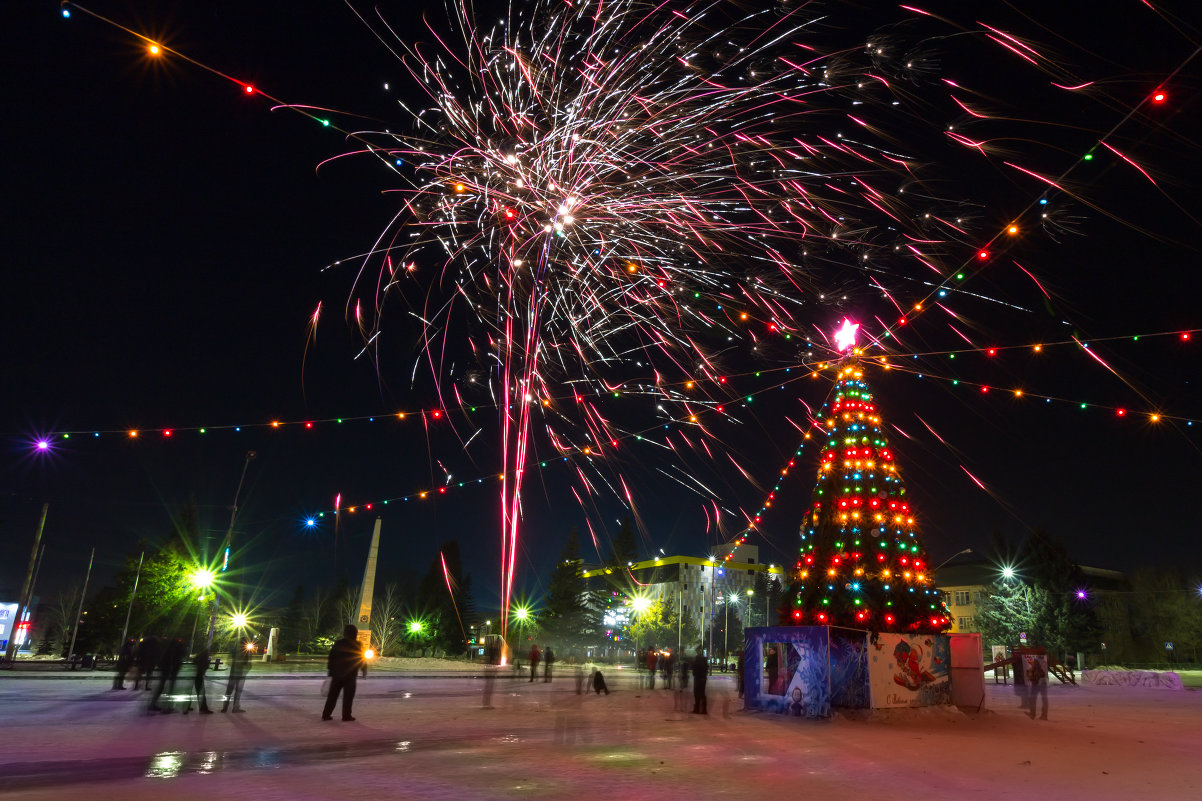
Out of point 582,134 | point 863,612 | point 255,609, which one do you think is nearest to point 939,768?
point 863,612

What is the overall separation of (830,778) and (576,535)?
67102mm

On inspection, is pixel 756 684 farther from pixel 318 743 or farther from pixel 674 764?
pixel 318 743

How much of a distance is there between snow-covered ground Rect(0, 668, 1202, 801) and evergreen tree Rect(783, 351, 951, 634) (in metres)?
2.31

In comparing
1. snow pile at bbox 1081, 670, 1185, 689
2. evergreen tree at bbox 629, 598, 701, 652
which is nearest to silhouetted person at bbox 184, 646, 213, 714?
snow pile at bbox 1081, 670, 1185, 689

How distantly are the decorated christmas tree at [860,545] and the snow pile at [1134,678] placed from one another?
22976 millimetres

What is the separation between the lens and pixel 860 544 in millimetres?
16359

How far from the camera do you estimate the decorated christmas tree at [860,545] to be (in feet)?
52.6

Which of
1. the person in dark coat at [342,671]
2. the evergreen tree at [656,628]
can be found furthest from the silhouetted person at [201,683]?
the evergreen tree at [656,628]

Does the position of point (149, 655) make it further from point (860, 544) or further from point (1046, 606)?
point (1046, 606)

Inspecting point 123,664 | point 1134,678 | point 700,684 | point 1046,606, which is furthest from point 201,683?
point 1046,606

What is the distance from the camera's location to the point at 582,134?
14344 mm

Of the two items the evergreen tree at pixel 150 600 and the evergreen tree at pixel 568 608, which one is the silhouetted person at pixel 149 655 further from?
the evergreen tree at pixel 568 608

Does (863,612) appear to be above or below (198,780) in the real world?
above

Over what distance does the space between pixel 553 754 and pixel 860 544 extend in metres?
10.1
